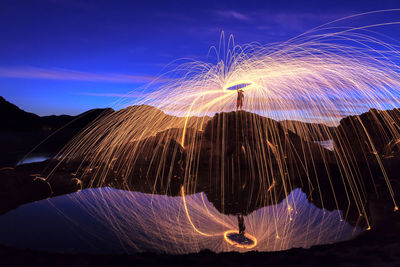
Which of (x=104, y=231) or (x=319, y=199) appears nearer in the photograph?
(x=104, y=231)

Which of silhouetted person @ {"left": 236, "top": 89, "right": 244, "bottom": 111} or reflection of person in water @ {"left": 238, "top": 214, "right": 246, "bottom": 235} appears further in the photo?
silhouetted person @ {"left": 236, "top": 89, "right": 244, "bottom": 111}

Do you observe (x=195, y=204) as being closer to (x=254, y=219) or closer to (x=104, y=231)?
(x=254, y=219)

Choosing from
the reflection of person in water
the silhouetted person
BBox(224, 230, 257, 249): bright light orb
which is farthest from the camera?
the silhouetted person

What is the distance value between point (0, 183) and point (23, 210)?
350 cm

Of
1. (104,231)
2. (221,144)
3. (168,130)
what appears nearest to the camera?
(104,231)

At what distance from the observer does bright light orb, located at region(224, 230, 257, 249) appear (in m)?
7.28

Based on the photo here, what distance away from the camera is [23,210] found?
1067 centimetres

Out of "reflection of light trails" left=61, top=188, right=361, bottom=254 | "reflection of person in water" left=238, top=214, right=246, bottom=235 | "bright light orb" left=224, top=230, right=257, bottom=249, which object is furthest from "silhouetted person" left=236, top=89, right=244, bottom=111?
"bright light orb" left=224, top=230, right=257, bottom=249

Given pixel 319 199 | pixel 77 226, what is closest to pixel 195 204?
pixel 77 226

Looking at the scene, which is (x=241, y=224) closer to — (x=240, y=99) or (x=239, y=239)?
(x=239, y=239)

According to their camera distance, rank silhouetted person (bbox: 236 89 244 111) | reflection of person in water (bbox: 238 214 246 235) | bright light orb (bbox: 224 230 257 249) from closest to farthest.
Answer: bright light orb (bbox: 224 230 257 249), reflection of person in water (bbox: 238 214 246 235), silhouetted person (bbox: 236 89 244 111)

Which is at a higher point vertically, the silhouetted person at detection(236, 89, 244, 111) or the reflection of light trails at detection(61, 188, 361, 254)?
the silhouetted person at detection(236, 89, 244, 111)

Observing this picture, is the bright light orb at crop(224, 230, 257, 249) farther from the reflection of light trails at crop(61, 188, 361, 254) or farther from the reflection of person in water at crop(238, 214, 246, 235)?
the reflection of person in water at crop(238, 214, 246, 235)

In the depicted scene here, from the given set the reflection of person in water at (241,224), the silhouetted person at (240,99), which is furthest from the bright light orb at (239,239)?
the silhouetted person at (240,99)
